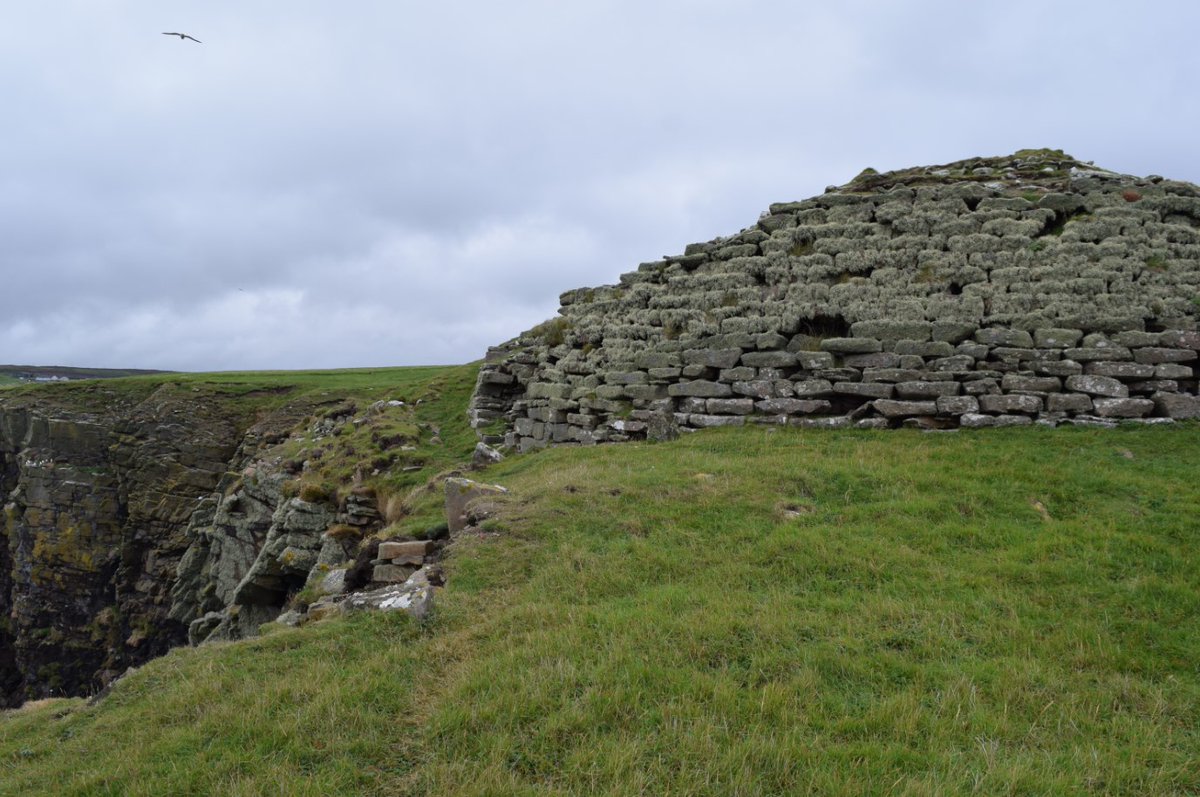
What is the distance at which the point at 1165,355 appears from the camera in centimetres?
1012

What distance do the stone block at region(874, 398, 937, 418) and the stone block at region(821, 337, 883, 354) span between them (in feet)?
2.99

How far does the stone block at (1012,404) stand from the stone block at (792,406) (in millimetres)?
2393

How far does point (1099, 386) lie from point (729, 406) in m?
5.61

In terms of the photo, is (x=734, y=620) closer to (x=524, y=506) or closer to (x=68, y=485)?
(x=524, y=506)

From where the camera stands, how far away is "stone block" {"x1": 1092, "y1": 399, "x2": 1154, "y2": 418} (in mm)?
10078

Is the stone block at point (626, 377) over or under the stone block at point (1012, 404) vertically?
over

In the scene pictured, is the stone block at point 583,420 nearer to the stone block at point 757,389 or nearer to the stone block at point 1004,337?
the stone block at point 757,389

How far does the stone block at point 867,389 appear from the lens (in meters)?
11.0

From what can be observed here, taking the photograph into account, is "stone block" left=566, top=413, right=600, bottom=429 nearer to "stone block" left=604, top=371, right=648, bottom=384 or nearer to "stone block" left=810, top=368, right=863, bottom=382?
"stone block" left=604, top=371, right=648, bottom=384

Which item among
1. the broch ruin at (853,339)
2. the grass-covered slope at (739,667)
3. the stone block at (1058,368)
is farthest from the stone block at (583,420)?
the stone block at (1058,368)

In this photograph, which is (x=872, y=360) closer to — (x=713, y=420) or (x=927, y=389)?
(x=927, y=389)

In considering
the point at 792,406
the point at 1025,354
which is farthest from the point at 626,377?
the point at 1025,354

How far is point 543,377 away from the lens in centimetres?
1597

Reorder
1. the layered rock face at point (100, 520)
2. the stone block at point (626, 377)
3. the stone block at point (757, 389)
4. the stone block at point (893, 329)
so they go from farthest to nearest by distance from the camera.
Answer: the layered rock face at point (100, 520)
the stone block at point (626, 377)
the stone block at point (757, 389)
the stone block at point (893, 329)
